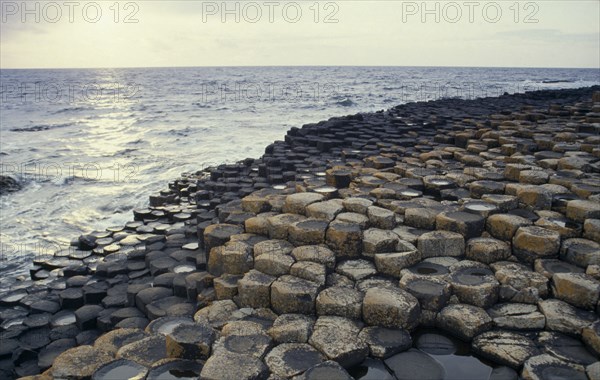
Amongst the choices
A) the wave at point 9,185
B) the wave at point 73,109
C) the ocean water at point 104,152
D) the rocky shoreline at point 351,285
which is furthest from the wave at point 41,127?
the rocky shoreline at point 351,285

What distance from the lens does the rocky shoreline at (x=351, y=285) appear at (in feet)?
9.50

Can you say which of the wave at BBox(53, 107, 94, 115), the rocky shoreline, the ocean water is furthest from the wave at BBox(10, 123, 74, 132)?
the rocky shoreline

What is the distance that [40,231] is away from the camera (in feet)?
28.3

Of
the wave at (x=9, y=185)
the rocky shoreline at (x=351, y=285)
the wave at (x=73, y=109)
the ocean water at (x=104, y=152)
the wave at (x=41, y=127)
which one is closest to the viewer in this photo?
the rocky shoreline at (x=351, y=285)

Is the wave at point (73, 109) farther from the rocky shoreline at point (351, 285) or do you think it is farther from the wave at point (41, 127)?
the rocky shoreline at point (351, 285)

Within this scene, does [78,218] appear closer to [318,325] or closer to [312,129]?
[312,129]

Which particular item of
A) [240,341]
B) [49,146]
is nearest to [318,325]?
[240,341]

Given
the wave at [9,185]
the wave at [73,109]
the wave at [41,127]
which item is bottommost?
the wave at [9,185]

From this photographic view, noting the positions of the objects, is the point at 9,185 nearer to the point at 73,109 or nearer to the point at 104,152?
the point at 104,152

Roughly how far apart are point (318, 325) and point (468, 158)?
471 centimetres

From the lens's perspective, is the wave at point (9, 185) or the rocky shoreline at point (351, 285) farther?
the wave at point (9, 185)

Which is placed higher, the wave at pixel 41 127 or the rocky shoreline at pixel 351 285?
the wave at pixel 41 127

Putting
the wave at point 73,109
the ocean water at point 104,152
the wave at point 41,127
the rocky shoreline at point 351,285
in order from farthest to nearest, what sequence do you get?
the wave at point 73,109, the wave at point 41,127, the ocean water at point 104,152, the rocky shoreline at point 351,285

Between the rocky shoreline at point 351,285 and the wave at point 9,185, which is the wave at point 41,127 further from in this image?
the rocky shoreline at point 351,285
